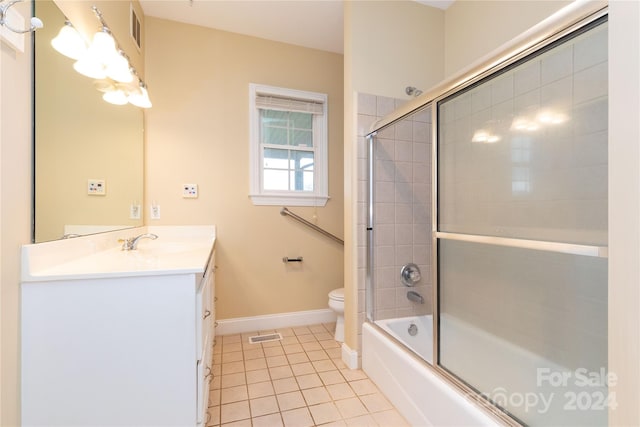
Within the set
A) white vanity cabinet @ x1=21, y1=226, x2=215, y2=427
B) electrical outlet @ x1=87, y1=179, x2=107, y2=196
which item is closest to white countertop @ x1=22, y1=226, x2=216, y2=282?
white vanity cabinet @ x1=21, y1=226, x2=215, y2=427

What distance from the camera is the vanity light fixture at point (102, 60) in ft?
3.95

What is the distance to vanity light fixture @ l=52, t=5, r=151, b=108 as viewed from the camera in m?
1.20

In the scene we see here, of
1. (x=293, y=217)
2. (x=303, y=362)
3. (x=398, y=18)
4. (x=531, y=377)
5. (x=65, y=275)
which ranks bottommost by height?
(x=303, y=362)

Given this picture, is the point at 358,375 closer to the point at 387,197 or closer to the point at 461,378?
the point at 461,378

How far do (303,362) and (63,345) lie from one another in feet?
4.44

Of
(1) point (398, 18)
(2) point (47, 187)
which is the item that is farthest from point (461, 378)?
(1) point (398, 18)

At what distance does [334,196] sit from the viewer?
8.77 feet

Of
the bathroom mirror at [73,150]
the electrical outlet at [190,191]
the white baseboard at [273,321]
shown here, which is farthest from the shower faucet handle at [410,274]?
the bathroom mirror at [73,150]

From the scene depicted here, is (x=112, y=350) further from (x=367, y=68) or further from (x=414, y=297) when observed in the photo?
(x=367, y=68)

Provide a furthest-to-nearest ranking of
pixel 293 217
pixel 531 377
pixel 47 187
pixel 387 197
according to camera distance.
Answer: pixel 293 217 → pixel 387 197 → pixel 531 377 → pixel 47 187

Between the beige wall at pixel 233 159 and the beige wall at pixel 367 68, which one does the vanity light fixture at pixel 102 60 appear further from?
the beige wall at pixel 367 68

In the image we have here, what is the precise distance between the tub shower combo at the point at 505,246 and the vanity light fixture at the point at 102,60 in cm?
149

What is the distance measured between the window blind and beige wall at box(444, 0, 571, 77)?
1123 millimetres

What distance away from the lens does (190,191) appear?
2.28 meters
